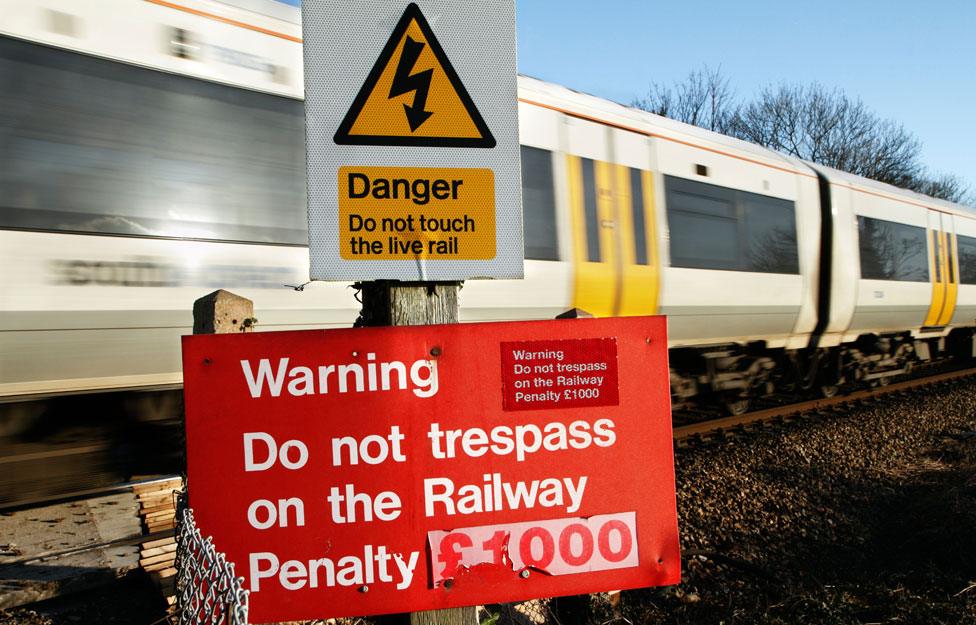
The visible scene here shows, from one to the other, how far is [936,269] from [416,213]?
41.0ft

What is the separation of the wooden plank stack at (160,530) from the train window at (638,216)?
13.5 feet

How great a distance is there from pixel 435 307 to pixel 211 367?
0.56 m

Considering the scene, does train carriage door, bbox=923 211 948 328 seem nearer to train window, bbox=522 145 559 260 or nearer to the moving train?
the moving train

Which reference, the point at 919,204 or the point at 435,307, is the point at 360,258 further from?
the point at 919,204

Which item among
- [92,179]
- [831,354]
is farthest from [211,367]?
[831,354]

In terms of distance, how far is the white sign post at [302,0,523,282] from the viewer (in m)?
1.79

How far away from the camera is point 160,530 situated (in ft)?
Answer: 12.5

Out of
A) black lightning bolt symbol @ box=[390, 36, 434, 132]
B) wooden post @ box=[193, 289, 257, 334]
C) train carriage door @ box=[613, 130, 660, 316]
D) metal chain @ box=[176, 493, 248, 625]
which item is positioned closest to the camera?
metal chain @ box=[176, 493, 248, 625]

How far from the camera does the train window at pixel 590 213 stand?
6.07 m

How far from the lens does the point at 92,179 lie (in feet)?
12.8

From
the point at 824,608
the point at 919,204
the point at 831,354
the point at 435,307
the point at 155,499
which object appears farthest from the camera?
the point at 919,204

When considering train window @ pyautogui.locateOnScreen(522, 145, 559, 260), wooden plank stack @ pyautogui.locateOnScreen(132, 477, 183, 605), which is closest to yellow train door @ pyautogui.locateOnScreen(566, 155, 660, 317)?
train window @ pyautogui.locateOnScreen(522, 145, 559, 260)

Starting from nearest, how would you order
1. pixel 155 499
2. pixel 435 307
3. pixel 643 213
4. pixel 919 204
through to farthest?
pixel 435 307 → pixel 155 499 → pixel 643 213 → pixel 919 204

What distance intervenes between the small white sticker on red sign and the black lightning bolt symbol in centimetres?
102
